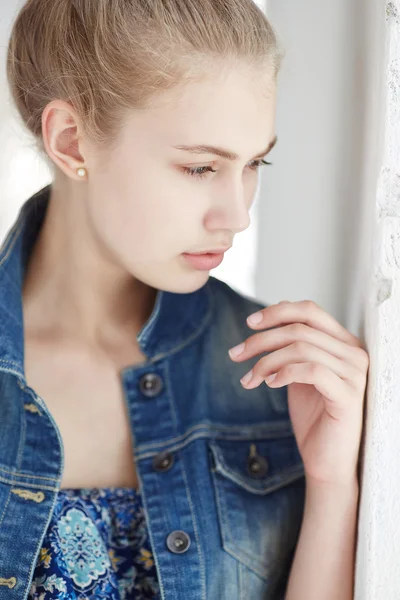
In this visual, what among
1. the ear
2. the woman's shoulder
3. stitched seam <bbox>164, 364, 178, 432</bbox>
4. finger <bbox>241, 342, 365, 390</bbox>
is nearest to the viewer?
finger <bbox>241, 342, 365, 390</bbox>

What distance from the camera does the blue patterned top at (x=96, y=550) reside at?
1019mm

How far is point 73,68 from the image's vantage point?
3.35 feet

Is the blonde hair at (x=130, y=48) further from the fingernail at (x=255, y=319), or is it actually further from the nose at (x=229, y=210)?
the fingernail at (x=255, y=319)

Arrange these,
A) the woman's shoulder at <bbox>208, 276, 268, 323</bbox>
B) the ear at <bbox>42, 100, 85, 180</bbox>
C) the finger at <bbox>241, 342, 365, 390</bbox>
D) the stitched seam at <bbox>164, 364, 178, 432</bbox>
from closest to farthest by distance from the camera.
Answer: the finger at <bbox>241, 342, 365, 390</bbox> → the ear at <bbox>42, 100, 85, 180</bbox> → the stitched seam at <bbox>164, 364, 178, 432</bbox> → the woman's shoulder at <bbox>208, 276, 268, 323</bbox>

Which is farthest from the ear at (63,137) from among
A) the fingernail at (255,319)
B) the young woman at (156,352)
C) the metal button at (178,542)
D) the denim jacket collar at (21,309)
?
the metal button at (178,542)

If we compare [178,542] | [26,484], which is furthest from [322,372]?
[26,484]

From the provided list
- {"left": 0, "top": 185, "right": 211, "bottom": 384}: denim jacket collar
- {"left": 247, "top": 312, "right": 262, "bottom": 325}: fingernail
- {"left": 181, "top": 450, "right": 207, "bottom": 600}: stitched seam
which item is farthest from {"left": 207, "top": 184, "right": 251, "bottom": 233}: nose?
{"left": 181, "top": 450, "right": 207, "bottom": 600}: stitched seam

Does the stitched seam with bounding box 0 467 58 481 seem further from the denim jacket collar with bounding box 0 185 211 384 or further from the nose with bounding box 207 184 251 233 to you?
the nose with bounding box 207 184 251 233

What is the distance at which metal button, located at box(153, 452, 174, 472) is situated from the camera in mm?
1123

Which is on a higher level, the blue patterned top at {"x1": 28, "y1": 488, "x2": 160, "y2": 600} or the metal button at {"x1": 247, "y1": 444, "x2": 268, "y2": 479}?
the metal button at {"x1": 247, "y1": 444, "x2": 268, "y2": 479}

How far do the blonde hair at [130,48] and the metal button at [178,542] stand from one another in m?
0.55

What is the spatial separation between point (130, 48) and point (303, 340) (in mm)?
441

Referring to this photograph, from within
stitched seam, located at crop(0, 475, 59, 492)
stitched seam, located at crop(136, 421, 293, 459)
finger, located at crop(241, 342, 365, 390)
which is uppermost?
finger, located at crop(241, 342, 365, 390)

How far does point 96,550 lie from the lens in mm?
1062
